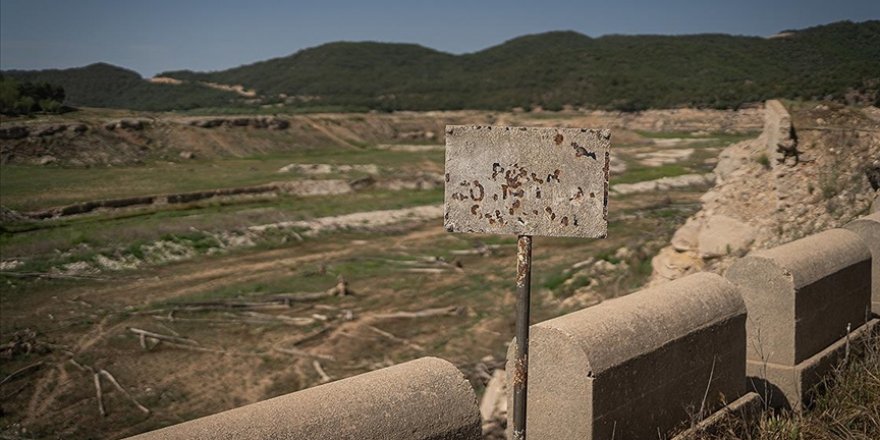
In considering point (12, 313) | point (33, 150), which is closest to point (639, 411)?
point (12, 313)

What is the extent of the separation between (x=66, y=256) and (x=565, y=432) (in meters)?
20.3

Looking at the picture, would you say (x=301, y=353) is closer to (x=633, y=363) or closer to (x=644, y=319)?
(x=644, y=319)

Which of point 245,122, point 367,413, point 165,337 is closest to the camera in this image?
point 367,413

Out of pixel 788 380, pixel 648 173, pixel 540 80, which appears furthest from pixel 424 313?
pixel 540 80

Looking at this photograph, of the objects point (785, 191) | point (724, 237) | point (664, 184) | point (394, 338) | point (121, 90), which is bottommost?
point (394, 338)

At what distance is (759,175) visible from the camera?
500 inches

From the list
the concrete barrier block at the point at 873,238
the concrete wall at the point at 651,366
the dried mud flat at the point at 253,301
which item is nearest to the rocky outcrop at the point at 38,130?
the dried mud flat at the point at 253,301

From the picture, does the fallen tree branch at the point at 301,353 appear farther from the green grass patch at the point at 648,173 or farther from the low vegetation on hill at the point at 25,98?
the low vegetation on hill at the point at 25,98

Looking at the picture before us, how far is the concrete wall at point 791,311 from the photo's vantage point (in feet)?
18.0

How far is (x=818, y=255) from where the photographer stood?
19.1 ft

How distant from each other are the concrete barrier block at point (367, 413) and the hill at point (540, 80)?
1145 inches

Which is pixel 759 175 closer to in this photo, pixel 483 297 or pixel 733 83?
pixel 483 297

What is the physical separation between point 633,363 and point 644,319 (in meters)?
0.29

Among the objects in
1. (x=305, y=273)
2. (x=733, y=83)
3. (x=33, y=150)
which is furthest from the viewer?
(x=733, y=83)
